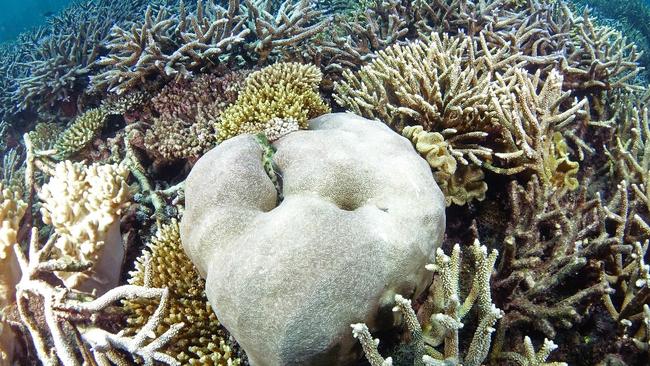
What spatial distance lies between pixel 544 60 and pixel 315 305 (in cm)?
431

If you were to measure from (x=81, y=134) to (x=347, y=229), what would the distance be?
441 cm

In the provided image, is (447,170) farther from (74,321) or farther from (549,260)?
(74,321)

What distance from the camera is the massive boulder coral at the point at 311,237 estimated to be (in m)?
2.07

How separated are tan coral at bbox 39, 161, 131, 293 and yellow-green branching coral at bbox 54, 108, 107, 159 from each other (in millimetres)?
1940

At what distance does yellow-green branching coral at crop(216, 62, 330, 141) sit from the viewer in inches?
138

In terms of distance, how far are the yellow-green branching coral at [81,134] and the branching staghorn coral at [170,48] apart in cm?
47

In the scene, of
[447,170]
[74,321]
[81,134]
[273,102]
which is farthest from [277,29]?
[74,321]

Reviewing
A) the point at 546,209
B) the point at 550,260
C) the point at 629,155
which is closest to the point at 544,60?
the point at 629,155

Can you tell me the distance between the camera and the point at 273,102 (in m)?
3.62

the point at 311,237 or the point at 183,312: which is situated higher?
the point at 311,237

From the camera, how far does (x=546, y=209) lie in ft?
10.0

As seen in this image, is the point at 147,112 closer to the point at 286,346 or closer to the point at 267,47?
the point at 267,47

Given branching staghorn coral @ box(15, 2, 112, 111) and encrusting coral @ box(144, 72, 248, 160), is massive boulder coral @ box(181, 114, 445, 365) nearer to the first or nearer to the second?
encrusting coral @ box(144, 72, 248, 160)

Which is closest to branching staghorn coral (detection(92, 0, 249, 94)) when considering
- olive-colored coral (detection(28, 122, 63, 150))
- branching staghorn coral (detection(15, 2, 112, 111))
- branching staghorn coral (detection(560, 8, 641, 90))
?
olive-colored coral (detection(28, 122, 63, 150))
